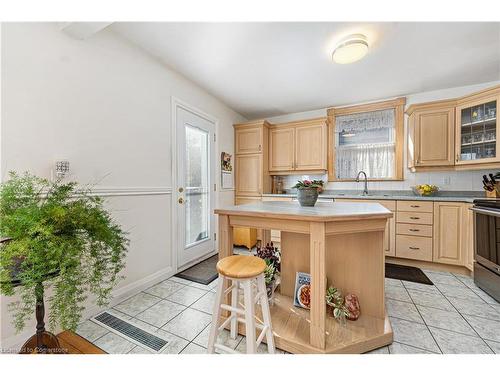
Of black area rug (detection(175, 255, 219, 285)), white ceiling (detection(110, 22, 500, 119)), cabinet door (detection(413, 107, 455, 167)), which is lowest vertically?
black area rug (detection(175, 255, 219, 285))

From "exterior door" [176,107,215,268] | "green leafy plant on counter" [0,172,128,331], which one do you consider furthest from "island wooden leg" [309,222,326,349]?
"exterior door" [176,107,215,268]

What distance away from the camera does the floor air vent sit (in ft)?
4.58

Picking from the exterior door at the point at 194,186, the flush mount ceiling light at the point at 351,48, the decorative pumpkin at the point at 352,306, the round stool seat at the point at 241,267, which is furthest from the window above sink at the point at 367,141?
the round stool seat at the point at 241,267

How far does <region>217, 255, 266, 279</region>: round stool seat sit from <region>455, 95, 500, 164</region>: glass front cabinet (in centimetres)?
320

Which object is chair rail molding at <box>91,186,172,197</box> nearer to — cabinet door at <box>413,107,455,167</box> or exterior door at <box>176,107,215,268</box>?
exterior door at <box>176,107,215,268</box>

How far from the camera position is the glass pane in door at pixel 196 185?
2795 millimetres

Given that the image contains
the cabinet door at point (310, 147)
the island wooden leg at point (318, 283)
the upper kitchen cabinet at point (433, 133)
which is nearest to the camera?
the island wooden leg at point (318, 283)

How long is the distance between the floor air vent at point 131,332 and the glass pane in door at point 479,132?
3935mm

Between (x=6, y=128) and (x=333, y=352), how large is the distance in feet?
7.94

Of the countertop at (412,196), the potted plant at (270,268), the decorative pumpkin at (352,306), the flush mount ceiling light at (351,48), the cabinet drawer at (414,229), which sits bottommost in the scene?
the decorative pumpkin at (352,306)

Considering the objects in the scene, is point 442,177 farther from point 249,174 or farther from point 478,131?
point 249,174

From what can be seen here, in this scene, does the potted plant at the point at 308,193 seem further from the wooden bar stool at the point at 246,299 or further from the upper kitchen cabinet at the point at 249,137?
the upper kitchen cabinet at the point at 249,137

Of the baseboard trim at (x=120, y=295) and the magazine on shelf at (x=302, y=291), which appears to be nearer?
the baseboard trim at (x=120, y=295)
